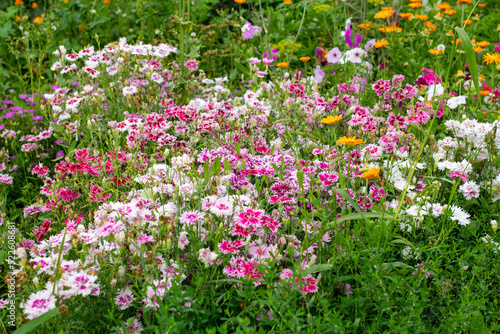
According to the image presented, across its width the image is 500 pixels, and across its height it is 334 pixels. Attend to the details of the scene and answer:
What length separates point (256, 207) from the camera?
2102 millimetres

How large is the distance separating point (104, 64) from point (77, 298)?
212 cm

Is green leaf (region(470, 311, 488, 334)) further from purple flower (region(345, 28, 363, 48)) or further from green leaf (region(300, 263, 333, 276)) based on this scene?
purple flower (region(345, 28, 363, 48))

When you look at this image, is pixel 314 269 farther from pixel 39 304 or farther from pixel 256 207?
pixel 39 304

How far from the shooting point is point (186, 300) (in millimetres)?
1789

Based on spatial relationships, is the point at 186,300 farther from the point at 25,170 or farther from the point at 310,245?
the point at 25,170

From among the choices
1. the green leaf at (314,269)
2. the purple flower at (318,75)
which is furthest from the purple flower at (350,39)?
the green leaf at (314,269)

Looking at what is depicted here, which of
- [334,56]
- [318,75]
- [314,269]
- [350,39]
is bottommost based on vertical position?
[318,75]

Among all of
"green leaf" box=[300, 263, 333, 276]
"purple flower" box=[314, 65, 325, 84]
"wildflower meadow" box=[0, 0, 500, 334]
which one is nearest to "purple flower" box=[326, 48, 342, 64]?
"wildflower meadow" box=[0, 0, 500, 334]

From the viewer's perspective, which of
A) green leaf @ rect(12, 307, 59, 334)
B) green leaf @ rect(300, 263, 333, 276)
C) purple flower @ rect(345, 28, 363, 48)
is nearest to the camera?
green leaf @ rect(12, 307, 59, 334)

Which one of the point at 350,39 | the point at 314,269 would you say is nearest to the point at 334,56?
the point at 350,39

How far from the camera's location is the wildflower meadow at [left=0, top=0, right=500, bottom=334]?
1.81 m

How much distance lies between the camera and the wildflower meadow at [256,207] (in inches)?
71.3

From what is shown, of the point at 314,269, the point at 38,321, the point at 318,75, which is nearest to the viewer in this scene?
the point at 38,321

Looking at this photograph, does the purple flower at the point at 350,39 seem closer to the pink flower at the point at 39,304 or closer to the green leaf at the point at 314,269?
the green leaf at the point at 314,269
